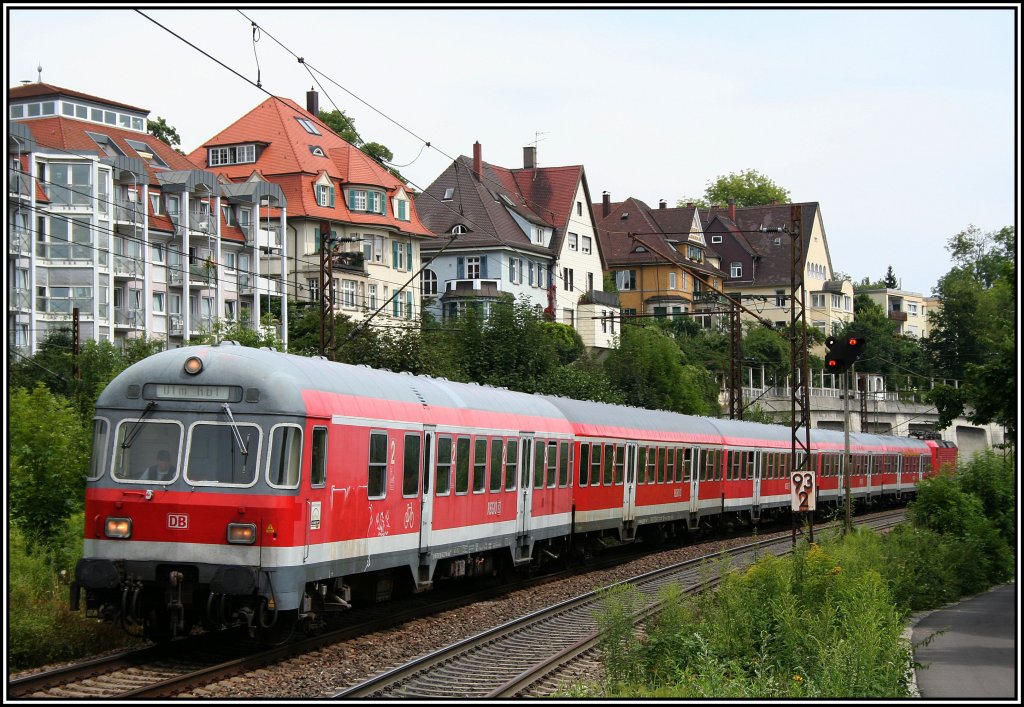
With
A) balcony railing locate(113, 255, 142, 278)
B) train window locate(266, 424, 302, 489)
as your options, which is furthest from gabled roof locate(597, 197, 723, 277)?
train window locate(266, 424, 302, 489)

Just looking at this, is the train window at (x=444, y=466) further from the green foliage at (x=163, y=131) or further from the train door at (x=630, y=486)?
the green foliage at (x=163, y=131)

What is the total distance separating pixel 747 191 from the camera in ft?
415

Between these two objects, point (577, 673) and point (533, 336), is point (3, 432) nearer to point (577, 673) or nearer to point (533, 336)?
point (577, 673)

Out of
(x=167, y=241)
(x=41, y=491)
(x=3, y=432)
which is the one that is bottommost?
(x=41, y=491)

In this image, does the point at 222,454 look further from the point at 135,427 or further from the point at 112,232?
the point at 112,232

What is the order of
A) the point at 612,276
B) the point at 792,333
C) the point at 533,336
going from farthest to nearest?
the point at 612,276 < the point at 533,336 < the point at 792,333

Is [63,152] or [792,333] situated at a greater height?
[63,152]

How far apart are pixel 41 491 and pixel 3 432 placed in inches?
326

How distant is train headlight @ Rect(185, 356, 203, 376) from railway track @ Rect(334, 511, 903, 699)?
3.70 meters

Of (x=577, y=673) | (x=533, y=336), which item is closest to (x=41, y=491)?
(x=577, y=673)

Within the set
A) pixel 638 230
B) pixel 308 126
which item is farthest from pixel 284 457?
pixel 638 230

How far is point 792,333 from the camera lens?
2817 cm

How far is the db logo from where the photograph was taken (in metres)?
13.2

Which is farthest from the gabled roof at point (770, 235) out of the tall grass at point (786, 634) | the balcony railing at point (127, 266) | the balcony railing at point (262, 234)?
the tall grass at point (786, 634)
